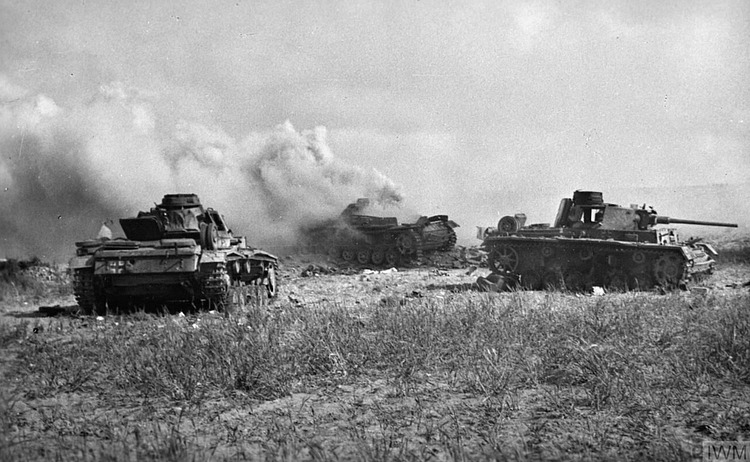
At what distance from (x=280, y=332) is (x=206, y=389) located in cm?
170

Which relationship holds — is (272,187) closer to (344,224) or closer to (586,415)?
(344,224)

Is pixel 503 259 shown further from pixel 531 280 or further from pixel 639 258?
pixel 639 258

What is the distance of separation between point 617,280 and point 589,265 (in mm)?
660

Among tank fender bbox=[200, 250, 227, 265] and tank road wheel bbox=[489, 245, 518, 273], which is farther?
tank road wheel bbox=[489, 245, 518, 273]

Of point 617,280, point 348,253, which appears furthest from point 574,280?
point 348,253

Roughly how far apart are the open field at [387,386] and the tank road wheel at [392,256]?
12.0 meters

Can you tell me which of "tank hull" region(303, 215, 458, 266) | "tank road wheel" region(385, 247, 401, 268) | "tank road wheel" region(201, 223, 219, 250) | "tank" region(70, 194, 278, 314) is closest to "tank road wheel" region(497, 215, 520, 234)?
"tank hull" region(303, 215, 458, 266)

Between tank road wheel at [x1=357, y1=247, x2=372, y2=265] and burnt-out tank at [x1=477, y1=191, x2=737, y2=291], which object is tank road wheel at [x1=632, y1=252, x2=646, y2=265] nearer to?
burnt-out tank at [x1=477, y1=191, x2=737, y2=291]

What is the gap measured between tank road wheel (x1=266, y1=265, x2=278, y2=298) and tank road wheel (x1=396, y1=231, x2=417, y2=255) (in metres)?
7.72

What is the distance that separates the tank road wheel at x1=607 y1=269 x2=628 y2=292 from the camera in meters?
13.1

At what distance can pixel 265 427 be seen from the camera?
14.3 feet

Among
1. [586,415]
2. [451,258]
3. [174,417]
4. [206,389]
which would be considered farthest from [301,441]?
[451,258]

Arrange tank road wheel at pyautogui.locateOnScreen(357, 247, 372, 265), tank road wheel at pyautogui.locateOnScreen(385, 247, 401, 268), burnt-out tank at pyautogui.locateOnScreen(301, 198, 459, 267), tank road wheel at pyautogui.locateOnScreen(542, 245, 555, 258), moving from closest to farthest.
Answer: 1. tank road wheel at pyautogui.locateOnScreen(542, 245, 555, 258)
2. burnt-out tank at pyautogui.locateOnScreen(301, 198, 459, 267)
3. tank road wheel at pyautogui.locateOnScreen(385, 247, 401, 268)
4. tank road wheel at pyautogui.locateOnScreen(357, 247, 372, 265)

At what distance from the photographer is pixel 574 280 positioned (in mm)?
13703
